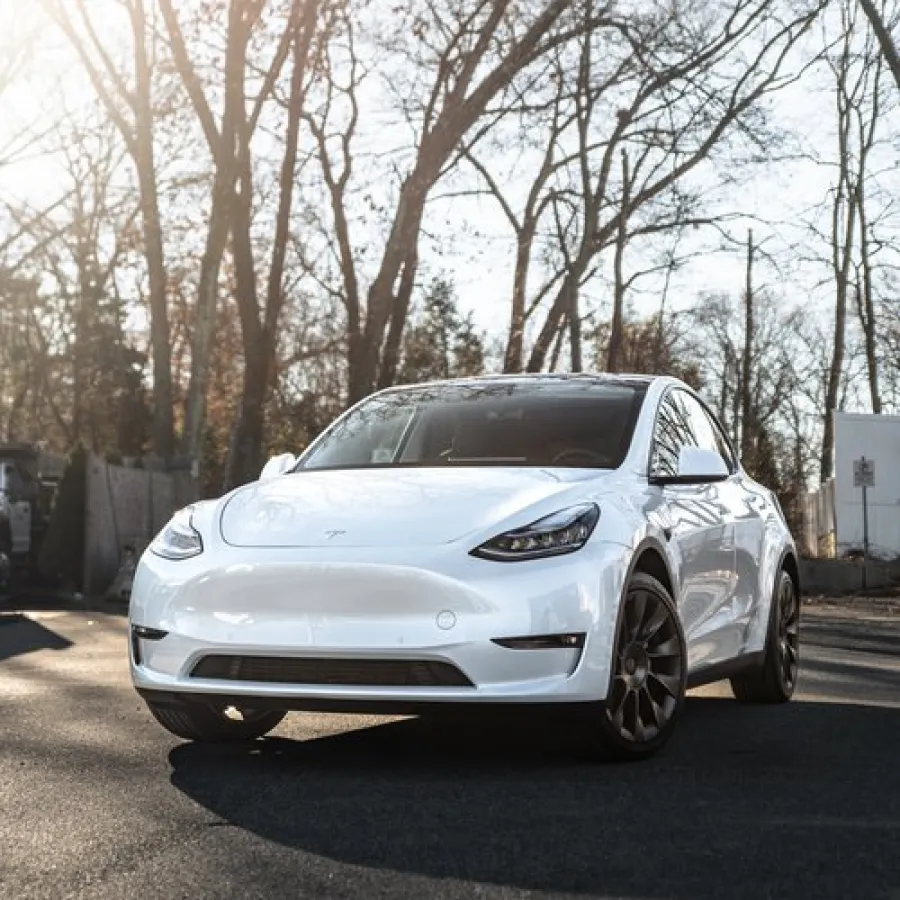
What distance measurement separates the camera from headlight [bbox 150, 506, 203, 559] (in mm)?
6387

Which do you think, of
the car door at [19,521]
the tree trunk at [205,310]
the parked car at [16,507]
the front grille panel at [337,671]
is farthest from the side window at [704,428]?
the car door at [19,521]

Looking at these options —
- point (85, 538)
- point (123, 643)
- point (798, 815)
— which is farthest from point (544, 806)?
point (85, 538)

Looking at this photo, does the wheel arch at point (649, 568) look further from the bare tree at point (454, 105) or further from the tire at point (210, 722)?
the bare tree at point (454, 105)

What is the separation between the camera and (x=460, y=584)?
5.85m

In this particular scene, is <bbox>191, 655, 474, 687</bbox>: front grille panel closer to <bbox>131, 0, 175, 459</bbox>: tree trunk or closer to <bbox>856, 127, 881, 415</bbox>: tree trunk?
<bbox>131, 0, 175, 459</bbox>: tree trunk

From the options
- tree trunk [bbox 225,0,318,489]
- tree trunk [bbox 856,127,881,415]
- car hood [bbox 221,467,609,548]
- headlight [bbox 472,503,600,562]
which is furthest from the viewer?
tree trunk [bbox 856,127,881,415]

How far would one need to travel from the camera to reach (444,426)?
25.1 ft

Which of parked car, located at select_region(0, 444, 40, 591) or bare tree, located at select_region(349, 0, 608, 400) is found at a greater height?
bare tree, located at select_region(349, 0, 608, 400)

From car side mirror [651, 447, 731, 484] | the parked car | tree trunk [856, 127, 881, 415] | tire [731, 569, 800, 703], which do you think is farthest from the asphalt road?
tree trunk [856, 127, 881, 415]

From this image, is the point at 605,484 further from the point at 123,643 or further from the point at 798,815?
the point at 123,643

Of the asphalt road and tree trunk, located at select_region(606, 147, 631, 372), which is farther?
tree trunk, located at select_region(606, 147, 631, 372)

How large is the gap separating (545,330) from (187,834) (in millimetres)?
26978

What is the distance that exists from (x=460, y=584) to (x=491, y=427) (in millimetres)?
1728

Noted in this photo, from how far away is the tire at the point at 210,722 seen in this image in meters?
6.56
